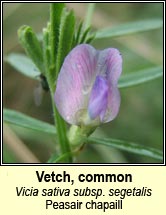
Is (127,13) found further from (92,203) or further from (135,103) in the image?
(92,203)

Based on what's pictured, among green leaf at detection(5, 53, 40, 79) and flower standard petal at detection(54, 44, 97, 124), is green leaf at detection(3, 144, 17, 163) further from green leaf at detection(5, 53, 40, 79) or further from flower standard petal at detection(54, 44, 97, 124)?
flower standard petal at detection(54, 44, 97, 124)

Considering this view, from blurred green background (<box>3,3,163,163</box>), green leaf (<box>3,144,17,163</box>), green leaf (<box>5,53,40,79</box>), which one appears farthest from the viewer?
blurred green background (<box>3,3,163,163</box>)

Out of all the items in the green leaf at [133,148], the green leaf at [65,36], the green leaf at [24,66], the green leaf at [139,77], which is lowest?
the green leaf at [133,148]

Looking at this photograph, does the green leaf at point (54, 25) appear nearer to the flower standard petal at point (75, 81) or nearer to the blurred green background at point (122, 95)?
the flower standard petal at point (75, 81)

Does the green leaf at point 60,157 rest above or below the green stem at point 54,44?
below

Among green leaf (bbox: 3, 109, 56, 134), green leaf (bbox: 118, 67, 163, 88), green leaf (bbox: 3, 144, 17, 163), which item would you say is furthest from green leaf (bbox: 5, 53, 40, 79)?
green leaf (bbox: 3, 144, 17, 163)

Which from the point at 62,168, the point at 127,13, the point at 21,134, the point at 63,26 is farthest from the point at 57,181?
the point at 127,13

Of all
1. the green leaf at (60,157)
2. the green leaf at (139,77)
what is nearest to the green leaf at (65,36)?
the green leaf at (60,157)
